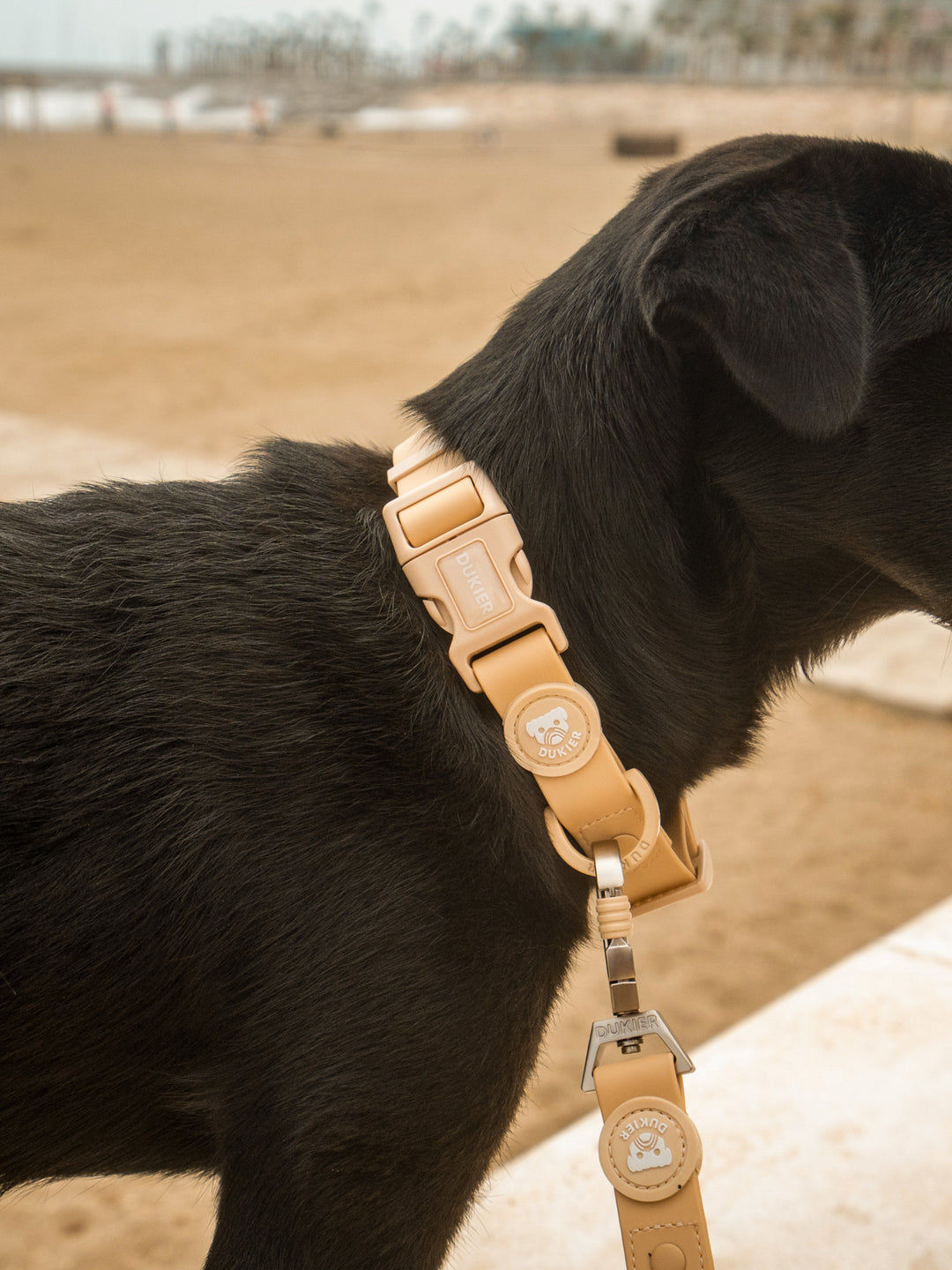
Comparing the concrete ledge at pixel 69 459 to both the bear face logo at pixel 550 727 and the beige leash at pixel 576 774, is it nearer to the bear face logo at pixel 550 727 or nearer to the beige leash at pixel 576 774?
the beige leash at pixel 576 774

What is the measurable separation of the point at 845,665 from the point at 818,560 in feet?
14.0

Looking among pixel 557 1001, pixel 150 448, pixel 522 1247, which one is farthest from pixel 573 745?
pixel 150 448

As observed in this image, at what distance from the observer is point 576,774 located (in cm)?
154

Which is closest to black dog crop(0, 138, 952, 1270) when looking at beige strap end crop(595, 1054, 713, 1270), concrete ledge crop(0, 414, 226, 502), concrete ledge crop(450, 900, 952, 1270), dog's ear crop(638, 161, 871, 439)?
dog's ear crop(638, 161, 871, 439)

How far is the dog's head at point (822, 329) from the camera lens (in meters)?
1.49

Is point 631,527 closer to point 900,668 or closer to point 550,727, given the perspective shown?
point 550,727

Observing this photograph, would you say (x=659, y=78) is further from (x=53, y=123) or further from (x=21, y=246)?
(x=21, y=246)

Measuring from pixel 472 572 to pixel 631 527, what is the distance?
253 mm

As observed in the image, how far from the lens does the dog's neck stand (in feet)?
5.38

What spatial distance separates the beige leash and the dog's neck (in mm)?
89

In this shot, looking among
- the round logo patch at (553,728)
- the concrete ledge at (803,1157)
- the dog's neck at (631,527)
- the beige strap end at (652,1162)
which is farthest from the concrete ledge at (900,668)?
the round logo patch at (553,728)

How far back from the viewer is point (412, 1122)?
1465 mm

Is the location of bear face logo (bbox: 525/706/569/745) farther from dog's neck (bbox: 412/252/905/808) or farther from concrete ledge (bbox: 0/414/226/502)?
concrete ledge (bbox: 0/414/226/502)

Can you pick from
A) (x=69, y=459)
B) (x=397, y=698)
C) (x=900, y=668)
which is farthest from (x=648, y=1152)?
(x=69, y=459)
